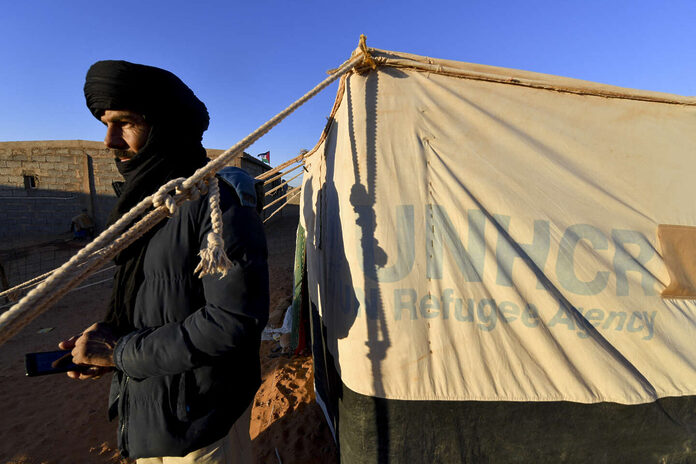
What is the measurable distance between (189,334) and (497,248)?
1.30m

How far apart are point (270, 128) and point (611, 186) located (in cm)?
168

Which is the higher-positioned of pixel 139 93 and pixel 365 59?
pixel 365 59

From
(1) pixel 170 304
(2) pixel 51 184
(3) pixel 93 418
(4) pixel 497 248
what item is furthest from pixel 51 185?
(4) pixel 497 248

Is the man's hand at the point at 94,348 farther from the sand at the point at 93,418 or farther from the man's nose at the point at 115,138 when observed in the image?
the sand at the point at 93,418

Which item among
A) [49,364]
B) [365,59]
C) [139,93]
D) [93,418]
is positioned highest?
[365,59]

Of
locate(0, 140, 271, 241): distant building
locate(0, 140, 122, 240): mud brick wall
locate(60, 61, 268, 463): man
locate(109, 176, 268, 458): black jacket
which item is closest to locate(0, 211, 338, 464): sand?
locate(60, 61, 268, 463): man

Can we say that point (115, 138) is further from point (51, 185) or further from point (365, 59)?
point (51, 185)

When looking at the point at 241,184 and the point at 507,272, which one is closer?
the point at 241,184

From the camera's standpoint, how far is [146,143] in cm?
107

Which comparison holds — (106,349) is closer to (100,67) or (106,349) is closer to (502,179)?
(100,67)

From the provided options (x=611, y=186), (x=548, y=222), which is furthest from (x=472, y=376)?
(x=611, y=186)

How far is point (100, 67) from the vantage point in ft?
3.57

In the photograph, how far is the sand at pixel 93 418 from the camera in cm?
227

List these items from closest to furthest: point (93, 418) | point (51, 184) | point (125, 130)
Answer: point (125, 130)
point (93, 418)
point (51, 184)
